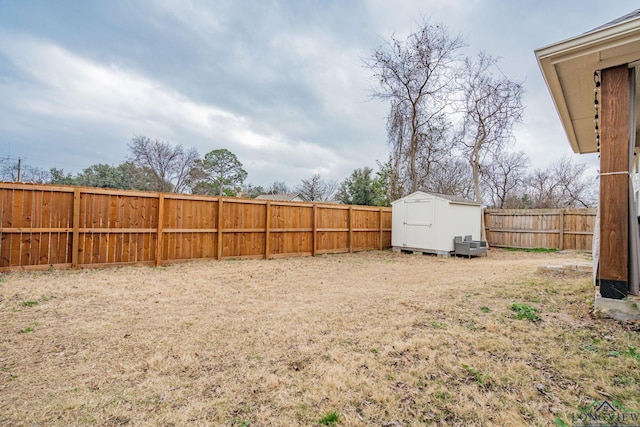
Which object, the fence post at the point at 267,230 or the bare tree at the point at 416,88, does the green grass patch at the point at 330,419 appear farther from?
the bare tree at the point at 416,88

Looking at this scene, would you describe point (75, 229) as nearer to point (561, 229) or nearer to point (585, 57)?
point (585, 57)

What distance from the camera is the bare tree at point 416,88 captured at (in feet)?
42.9

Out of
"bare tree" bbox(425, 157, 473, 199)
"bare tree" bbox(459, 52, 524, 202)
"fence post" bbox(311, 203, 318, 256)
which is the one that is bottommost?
"fence post" bbox(311, 203, 318, 256)

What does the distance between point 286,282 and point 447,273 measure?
12.0 feet

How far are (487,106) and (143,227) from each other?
→ 14775 mm

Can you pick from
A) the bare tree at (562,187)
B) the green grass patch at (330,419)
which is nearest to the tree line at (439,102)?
the bare tree at (562,187)

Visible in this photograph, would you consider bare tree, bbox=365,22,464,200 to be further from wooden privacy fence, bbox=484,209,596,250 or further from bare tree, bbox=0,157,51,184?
bare tree, bbox=0,157,51,184

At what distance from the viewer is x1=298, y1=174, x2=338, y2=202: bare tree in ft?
91.7

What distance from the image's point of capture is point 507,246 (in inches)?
474

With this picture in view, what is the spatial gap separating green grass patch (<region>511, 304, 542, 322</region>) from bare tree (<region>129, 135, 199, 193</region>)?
75.8 ft

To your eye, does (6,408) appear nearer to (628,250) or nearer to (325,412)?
(325,412)

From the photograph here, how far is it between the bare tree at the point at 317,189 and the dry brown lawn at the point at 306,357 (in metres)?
23.7

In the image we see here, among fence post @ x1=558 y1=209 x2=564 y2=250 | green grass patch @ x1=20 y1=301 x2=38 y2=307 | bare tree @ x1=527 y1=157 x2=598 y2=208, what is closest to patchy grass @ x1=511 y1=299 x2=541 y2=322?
green grass patch @ x1=20 y1=301 x2=38 y2=307

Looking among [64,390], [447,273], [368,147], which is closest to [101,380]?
[64,390]
